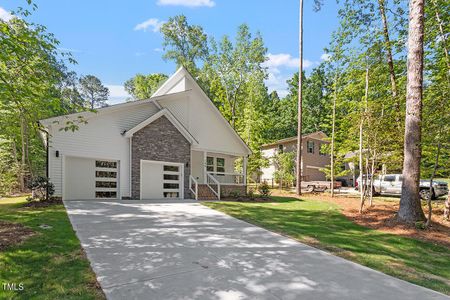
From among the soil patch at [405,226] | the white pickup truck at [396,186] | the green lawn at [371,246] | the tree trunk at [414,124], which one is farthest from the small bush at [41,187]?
the white pickup truck at [396,186]

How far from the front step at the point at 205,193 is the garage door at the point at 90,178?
15.5 feet

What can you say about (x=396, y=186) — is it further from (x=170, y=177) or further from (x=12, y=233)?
(x=12, y=233)

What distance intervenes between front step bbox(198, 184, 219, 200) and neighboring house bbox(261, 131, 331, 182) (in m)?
14.8

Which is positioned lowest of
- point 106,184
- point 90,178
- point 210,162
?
point 106,184

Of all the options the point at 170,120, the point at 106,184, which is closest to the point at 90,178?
the point at 106,184

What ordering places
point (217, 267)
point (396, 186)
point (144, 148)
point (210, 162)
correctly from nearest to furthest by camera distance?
1. point (217, 267)
2. point (144, 148)
3. point (396, 186)
4. point (210, 162)

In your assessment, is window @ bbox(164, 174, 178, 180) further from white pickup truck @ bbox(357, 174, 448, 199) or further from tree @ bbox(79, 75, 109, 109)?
tree @ bbox(79, 75, 109, 109)

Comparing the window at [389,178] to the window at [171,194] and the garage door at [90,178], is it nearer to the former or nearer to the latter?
the window at [171,194]

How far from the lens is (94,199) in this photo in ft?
41.0

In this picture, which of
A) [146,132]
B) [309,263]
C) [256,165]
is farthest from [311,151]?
[309,263]

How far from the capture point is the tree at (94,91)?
56306 millimetres

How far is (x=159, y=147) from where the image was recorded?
14.1m

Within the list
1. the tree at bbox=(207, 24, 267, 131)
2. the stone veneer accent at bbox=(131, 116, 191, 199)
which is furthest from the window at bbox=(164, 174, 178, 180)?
the tree at bbox=(207, 24, 267, 131)

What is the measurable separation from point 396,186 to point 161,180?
1551cm
